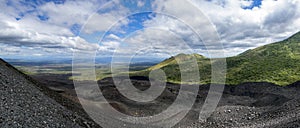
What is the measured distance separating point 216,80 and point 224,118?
5330cm

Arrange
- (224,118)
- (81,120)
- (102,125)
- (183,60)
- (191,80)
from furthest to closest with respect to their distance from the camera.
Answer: (183,60)
(191,80)
(224,118)
(102,125)
(81,120)

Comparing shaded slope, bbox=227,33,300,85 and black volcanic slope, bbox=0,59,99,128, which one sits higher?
black volcanic slope, bbox=0,59,99,128

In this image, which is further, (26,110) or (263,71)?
(263,71)

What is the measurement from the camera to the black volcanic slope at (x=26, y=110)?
12.4 metres

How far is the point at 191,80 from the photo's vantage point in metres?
83.4

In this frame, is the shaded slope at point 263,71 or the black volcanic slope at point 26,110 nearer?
the black volcanic slope at point 26,110

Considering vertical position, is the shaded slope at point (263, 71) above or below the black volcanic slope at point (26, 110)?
below

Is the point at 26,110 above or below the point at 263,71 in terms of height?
above

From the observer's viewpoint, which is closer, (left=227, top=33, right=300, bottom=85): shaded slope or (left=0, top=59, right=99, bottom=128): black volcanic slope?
(left=0, top=59, right=99, bottom=128): black volcanic slope

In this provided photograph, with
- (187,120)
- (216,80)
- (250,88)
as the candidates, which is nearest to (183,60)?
(216,80)

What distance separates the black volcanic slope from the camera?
12.4 meters

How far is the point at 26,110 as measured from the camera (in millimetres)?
13867

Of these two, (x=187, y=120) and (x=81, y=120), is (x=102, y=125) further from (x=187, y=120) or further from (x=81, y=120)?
(x=187, y=120)

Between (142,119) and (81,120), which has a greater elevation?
(81,120)
